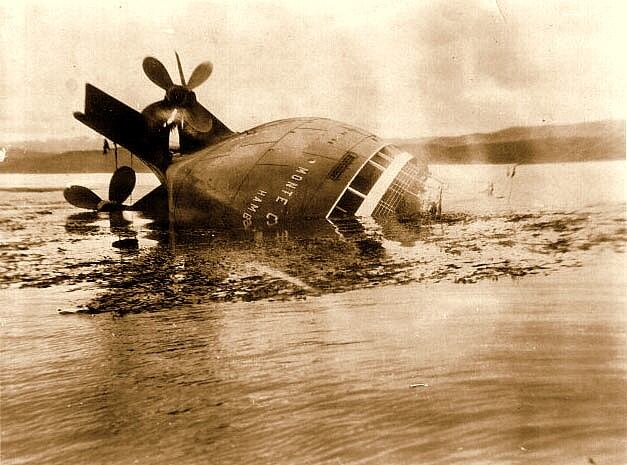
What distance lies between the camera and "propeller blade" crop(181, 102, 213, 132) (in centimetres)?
290

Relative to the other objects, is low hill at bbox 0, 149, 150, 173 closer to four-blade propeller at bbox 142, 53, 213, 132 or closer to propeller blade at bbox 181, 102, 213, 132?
four-blade propeller at bbox 142, 53, 213, 132

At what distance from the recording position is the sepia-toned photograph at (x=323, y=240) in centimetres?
164

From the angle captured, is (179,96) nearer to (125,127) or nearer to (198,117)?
(198,117)

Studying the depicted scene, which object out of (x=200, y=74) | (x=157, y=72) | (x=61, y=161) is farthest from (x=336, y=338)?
(x=61, y=161)

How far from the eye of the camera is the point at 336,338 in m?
1.98

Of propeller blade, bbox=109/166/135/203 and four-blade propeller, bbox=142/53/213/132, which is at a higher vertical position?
four-blade propeller, bbox=142/53/213/132

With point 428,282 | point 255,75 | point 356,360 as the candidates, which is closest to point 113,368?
point 356,360

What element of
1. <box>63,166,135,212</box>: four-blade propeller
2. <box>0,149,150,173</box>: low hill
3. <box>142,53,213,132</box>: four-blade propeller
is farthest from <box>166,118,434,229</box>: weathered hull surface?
<box>0,149,150,173</box>: low hill

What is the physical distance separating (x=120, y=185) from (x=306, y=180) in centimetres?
118

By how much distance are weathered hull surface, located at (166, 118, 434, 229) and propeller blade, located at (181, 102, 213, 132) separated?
241mm

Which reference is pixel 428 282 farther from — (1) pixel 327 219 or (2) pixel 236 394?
(2) pixel 236 394

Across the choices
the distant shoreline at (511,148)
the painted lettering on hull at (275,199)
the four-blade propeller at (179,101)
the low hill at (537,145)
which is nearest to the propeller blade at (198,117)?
the four-blade propeller at (179,101)

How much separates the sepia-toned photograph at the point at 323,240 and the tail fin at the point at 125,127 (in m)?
0.02

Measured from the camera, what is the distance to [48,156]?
8.46 ft
